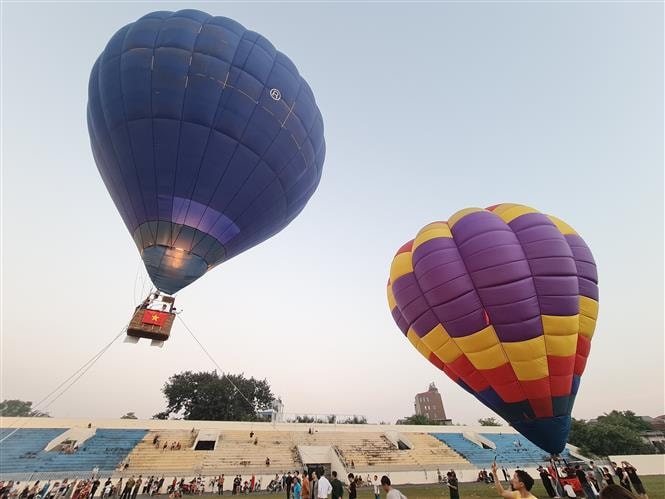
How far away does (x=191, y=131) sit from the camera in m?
9.53

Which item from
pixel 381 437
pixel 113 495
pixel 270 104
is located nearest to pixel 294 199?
pixel 270 104

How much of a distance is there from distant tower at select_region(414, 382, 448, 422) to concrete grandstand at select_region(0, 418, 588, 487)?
7716cm

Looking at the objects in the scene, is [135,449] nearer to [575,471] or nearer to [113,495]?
[113,495]

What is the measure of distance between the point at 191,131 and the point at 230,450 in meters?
23.0

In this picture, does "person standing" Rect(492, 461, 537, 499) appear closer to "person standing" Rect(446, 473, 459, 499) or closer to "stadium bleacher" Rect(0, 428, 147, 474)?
"person standing" Rect(446, 473, 459, 499)

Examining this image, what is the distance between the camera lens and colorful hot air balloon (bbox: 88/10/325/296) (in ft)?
30.9

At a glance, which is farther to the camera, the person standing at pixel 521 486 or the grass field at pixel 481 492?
the grass field at pixel 481 492

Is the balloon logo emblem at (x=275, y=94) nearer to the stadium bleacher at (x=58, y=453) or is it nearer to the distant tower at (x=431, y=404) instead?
the stadium bleacher at (x=58, y=453)

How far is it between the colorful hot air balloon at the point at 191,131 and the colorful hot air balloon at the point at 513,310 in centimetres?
559

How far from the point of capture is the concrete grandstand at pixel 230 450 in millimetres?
20562

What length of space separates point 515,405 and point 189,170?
419 inches

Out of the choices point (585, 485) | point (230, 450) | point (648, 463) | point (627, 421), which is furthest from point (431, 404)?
point (585, 485)

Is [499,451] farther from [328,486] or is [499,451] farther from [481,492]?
[328,486]

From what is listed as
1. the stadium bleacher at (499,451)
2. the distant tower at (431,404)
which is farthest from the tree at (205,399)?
the distant tower at (431,404)
